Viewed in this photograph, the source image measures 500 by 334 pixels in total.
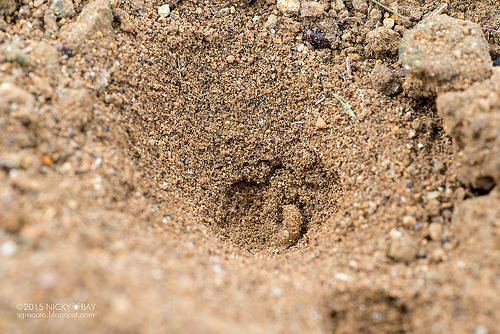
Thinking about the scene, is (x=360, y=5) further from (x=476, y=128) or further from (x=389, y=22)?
(x=476, y=128)

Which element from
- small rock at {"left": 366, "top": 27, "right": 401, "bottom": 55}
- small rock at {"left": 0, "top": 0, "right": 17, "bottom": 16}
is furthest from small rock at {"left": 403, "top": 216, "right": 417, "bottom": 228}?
small rock at {"left": 0, "top": 0, "right": 17, "bottom": 16}

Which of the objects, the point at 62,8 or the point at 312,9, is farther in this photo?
the point at 312,9

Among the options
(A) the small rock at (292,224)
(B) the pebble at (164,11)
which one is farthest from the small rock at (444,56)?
(B) the pebble at (164,11)

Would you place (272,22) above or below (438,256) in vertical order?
above

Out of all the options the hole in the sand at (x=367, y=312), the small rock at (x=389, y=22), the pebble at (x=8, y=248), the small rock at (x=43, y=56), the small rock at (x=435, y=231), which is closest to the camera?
the pebble at (x=8, y=248)

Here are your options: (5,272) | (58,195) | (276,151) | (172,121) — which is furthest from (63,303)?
(276,151)

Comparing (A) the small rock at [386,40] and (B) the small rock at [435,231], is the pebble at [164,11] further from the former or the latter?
(B) the small rock at [435,231]

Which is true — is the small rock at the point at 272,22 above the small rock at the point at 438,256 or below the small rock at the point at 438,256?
above

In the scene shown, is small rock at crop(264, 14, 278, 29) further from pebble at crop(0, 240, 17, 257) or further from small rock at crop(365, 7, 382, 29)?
pebble at crop(0, 240, 17, 257)

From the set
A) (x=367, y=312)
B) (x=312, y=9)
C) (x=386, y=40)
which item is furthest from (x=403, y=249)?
(x=312, y=9)
